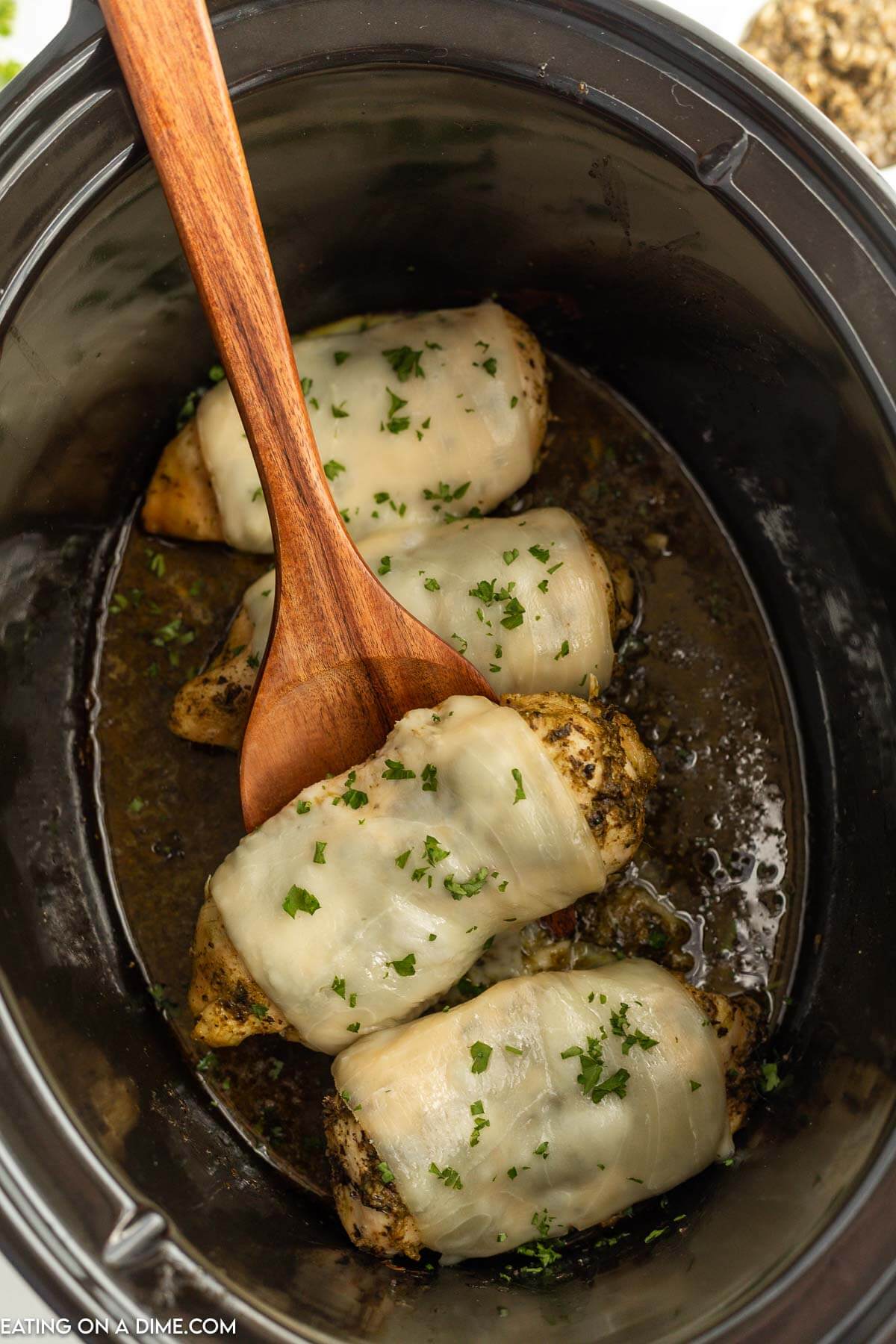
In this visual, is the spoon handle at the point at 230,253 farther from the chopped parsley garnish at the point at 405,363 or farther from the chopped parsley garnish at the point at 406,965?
the chopped parsley garnish at the point at 406,965

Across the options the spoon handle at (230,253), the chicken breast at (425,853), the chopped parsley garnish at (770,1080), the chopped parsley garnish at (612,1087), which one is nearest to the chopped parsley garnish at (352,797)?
the chicken breast at (425,853)

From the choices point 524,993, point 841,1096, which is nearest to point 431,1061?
point 524,993

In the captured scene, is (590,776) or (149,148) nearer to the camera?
(149,148)

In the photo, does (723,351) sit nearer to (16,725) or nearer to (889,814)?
(889,814)

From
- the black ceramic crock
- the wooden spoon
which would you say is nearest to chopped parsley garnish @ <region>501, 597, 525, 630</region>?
the wooden spoon

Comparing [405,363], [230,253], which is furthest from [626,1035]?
[230,253]

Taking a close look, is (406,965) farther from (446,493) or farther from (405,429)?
(405,429)

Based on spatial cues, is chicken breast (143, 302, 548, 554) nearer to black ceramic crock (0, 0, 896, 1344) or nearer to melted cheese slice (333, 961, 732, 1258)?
black ceramic crock (0, 0, 896, 1344)
